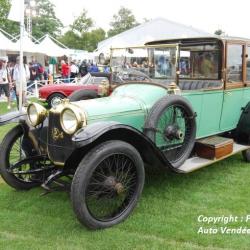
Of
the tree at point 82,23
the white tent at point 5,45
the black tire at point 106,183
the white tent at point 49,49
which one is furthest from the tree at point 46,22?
the black tire at point 106,183

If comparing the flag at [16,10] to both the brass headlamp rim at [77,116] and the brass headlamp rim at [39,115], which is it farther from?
the brass headlamp rim at [77,116]

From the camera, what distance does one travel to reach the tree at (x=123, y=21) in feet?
222

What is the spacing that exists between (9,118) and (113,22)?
6798 centimetres

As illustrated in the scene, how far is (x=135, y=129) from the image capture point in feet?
11.7

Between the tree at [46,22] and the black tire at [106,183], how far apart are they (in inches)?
2669

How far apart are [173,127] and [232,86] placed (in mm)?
1426

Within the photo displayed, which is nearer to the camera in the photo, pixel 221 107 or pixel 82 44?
pixel 221 107

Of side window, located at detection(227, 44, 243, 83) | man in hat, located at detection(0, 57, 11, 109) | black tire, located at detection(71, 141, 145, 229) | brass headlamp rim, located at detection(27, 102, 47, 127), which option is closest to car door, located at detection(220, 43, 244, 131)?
side window, located at detection(227, 44, 243, 83)

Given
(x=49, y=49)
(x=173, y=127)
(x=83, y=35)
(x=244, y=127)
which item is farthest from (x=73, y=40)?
(x=173, y=127)

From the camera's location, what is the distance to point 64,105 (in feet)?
12.6

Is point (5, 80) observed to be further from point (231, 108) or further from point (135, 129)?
point (135, 129)

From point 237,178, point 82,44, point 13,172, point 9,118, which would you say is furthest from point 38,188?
point 82,44

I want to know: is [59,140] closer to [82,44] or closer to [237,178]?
[237,178]

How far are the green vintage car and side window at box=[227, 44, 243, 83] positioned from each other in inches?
0.5
